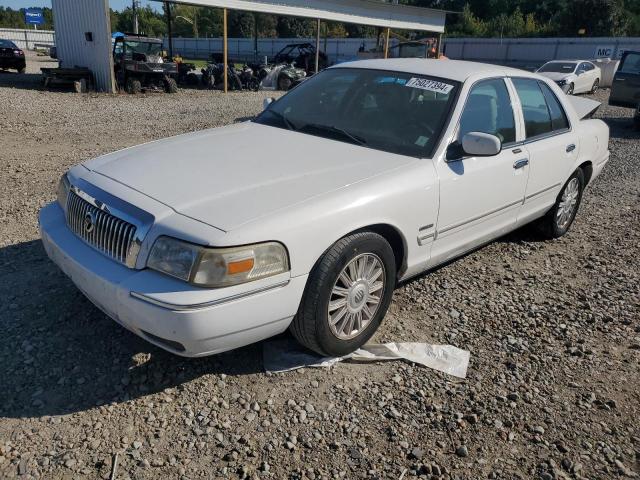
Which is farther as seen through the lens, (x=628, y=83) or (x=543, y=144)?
(x=628, y=83)

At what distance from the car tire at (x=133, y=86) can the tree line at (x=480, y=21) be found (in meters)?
12.2

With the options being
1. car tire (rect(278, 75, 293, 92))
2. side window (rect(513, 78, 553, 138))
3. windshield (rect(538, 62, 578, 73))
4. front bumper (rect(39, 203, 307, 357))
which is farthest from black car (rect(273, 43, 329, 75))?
front bumper (rect(39, 203, 307, 357))

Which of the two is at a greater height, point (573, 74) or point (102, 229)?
point (573, 74)

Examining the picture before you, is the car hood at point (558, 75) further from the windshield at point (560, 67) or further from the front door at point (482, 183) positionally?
the front door at point (482, 183)

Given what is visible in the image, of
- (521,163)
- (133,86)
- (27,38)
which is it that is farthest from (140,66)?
(27,38)

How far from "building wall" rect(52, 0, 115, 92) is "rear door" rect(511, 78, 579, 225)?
15.7 m

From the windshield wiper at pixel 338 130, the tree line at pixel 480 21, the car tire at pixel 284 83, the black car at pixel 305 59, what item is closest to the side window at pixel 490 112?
the windshield wiper at pixel 338 130

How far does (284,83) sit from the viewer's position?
21.3m

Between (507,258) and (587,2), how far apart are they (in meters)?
52.1

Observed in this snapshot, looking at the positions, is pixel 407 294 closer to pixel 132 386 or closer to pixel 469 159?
pixel 469 159

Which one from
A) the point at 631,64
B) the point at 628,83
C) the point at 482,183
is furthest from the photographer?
the point at 631,64

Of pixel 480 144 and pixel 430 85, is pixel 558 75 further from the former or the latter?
pixel 480 144

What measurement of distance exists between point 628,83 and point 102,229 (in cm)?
1507

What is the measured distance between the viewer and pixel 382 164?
326cm
